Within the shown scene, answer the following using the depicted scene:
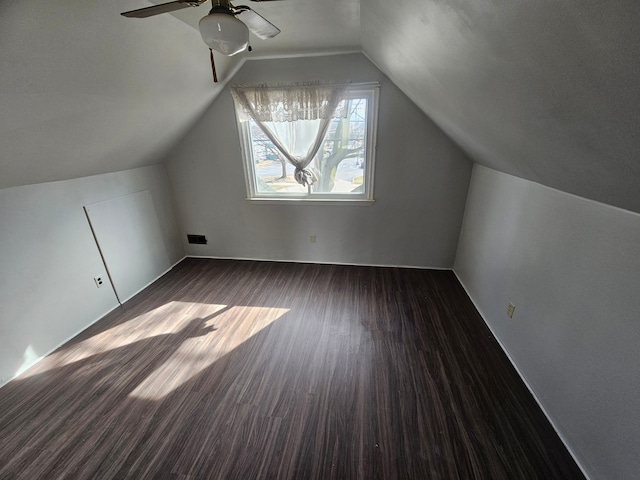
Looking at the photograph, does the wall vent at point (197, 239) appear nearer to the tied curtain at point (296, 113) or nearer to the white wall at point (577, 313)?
the tied curtain at point (296, 113)

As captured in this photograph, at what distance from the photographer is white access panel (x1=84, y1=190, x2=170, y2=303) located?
2586mm

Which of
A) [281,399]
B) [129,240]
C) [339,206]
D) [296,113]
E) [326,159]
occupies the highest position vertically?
[296,113]

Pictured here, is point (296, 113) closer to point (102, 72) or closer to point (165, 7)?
point (102, 72)

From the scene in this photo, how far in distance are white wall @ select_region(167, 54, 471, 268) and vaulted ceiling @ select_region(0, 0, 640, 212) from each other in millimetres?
325

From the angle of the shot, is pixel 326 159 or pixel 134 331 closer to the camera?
pixel 134 331

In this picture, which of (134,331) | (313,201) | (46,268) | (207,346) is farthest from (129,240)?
(313,201)

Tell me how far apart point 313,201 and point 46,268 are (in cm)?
244

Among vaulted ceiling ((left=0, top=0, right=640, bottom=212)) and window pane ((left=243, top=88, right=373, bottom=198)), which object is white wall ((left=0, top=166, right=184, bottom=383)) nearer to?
vaulted ceiling ((left=0, top=0, right=640, bottom=212))

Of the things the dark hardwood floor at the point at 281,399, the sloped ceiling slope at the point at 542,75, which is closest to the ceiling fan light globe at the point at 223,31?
the sloped ceiling slope at the point at 542,75

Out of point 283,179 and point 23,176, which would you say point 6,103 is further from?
point 283,179

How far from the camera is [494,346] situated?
2.12 m

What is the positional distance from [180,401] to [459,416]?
1.72 metres

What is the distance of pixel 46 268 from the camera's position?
2.11m

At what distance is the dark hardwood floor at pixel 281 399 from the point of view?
4.55 feet
